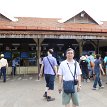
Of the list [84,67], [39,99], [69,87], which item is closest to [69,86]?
[69,87]

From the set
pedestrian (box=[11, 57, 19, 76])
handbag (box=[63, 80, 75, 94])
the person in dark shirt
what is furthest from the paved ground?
pedestrian (box=[11, 57, 19, 76])

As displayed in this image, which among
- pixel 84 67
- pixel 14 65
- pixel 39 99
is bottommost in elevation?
pixel 39 99

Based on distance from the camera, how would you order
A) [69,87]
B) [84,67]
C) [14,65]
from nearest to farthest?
[69,87] → [84,67] → [14,65]

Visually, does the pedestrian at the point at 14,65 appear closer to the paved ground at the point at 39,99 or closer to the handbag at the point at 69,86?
the paved ground at the point at 39,99

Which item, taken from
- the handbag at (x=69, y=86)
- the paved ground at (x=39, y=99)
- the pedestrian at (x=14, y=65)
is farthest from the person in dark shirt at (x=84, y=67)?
the handbag at (x=69, y=86)

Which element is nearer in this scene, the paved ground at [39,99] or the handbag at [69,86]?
the handbag at [69,86]

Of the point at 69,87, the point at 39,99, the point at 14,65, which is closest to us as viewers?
the point at 69,87

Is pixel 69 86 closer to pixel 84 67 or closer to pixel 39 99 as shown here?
pixel 39 99

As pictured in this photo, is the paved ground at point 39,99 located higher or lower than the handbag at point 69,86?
lower

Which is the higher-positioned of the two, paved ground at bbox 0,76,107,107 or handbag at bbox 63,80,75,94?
handbag at bbox 63,80,75,94

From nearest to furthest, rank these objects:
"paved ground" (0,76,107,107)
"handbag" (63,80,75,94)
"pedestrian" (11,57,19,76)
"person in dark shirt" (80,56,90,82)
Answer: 1. "handbag" (63,80,75,94)
2. "paved ground" (0,76,107,107)
3. "person in dark shirt" (80,56,90,82)
4. "pedestrian" (11,57,19,76)

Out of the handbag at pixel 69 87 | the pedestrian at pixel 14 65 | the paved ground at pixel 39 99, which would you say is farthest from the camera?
the pedestrian at pixel 14 65

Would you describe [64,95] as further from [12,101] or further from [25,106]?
[12,101]

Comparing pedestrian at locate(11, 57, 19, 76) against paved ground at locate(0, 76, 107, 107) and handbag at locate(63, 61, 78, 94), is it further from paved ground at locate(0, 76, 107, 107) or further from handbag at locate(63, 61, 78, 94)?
handbag at locate(63, 61, 78, 94)
